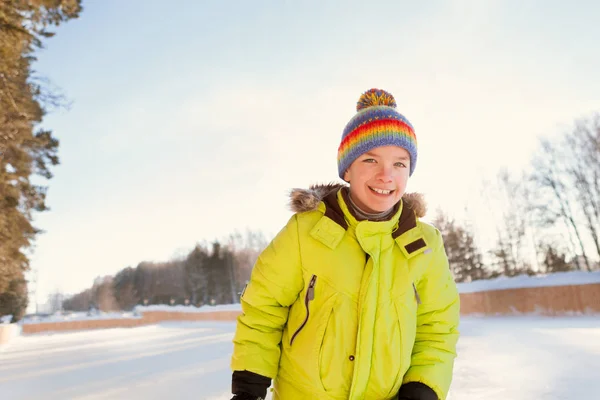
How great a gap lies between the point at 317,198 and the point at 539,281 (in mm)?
13690

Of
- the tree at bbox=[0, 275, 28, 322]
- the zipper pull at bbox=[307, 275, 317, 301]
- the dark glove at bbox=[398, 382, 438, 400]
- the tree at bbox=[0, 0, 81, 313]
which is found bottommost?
the tree at bbox=[0, 275, 28, 322]

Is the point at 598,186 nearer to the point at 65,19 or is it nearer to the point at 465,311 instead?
the point at 465,311

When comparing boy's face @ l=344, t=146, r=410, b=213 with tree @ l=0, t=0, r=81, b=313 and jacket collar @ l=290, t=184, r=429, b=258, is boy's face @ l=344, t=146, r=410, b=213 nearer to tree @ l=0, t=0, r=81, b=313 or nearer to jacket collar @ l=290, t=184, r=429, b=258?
jacket collar @ l=290, t=184, r=429, b=258

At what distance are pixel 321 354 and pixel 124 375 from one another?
17.9 feet

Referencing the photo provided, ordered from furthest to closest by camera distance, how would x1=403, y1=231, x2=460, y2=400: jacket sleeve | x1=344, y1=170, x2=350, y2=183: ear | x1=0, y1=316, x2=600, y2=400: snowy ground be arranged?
x1=0, y1=316, x2=600, y2=400: snowy ground
x1=344, y1=170, x2=350, y2=183: ear
x1=403, y1=231, x2=460, y2=400: jacket sleeve

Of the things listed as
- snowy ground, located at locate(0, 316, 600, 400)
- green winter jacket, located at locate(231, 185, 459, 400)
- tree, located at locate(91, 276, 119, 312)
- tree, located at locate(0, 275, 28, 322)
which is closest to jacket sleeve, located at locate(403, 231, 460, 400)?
green winter jacket, located at locate(231, 185, 459, 400)

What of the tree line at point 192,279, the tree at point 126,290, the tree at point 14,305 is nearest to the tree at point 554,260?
the tree line at point 192,279

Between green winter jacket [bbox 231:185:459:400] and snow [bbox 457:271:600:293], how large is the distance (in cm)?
1241

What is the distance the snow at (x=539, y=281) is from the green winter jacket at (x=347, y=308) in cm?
1241

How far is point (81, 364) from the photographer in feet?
26.0

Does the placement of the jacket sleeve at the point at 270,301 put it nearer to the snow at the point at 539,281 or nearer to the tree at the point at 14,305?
the snow at the point at 539,281

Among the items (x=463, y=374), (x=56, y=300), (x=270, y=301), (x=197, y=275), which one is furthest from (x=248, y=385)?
(x=56, y=300)

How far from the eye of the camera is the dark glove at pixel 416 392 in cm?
168

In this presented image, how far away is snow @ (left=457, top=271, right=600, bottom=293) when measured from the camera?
40.5 ft
